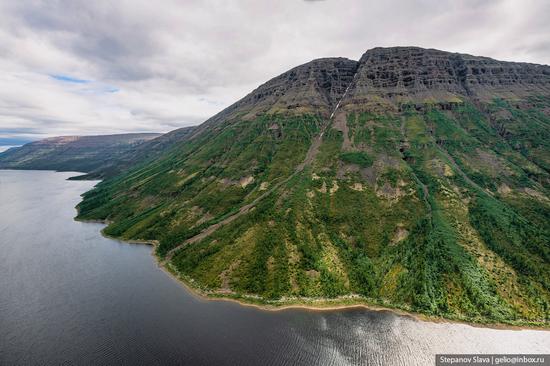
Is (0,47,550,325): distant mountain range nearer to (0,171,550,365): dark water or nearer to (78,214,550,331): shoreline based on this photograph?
(78,214,550,331): shoreline

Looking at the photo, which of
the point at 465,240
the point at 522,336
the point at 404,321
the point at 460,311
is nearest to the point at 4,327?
the point at 404,321

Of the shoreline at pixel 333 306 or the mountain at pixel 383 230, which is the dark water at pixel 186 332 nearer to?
the shoreline at pixel 333 306

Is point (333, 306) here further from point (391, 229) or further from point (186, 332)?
point (391, 229)

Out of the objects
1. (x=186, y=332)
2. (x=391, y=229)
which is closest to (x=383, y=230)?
(x=391, y=229)

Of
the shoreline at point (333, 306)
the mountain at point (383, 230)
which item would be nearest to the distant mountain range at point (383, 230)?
the mountain at point (383, 230)

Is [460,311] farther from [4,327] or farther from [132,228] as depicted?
[132,228]

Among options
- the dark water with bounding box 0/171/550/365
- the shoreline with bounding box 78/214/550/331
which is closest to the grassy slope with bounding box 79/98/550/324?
the shoreline with bounding box 78/214/550/331
